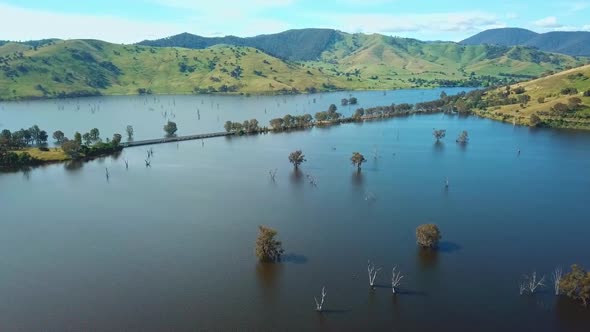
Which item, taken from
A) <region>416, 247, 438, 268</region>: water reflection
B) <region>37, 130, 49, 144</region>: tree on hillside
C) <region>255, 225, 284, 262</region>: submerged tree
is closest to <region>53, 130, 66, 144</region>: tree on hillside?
<region>37, 130, 49, 144</region>: tree on hillside

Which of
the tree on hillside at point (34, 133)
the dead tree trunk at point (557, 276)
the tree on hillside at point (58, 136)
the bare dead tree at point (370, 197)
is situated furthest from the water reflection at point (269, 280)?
the tree on hillside at point (34, 133)

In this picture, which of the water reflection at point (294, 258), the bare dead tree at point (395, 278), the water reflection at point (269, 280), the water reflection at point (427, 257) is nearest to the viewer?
the water reflection at point (269, 280)

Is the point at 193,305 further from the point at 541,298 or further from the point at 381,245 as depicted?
the point at 541,298

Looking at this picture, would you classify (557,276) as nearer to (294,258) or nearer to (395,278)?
(395,278)

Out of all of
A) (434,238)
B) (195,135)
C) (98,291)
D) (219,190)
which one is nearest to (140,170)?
(219,190)

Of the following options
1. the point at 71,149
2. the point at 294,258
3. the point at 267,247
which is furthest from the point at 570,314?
the point at 71,149

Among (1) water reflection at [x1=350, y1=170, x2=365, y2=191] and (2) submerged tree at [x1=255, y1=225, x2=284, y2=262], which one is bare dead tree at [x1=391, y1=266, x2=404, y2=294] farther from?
(1) water reflection at [x1=350, y1=170, x2=365, y2=191]

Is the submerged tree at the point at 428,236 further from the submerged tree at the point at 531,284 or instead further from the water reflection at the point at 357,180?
the water reflection at the point at 357,180
